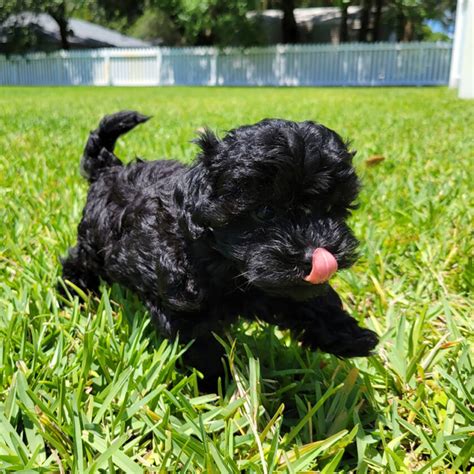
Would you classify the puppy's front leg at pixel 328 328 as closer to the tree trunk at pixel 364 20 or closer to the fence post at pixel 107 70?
the fence post at pixel 107 70

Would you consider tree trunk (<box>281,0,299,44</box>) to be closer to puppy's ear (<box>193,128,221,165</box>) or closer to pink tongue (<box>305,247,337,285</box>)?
puppy's ear (<box>193,128,221,165</box>)

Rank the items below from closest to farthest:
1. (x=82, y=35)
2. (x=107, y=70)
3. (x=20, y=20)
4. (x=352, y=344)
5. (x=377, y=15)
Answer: (x=352, y=344), (x=107, y=70), (x=377, y=15), (x=20, y=20), (x=82, y=35)

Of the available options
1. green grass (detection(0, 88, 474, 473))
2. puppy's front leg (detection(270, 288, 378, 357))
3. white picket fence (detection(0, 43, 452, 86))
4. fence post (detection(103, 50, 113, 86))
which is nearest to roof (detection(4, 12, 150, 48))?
white picket fence (detection(0, 43, 452, 86))

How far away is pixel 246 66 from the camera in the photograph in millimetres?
26203

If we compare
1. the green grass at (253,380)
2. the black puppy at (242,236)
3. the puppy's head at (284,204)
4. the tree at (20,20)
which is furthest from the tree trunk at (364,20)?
the puppy's head at (284,204)

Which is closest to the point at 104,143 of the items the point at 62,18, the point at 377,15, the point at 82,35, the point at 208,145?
the point at 208,145

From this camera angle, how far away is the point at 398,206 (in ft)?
11.3

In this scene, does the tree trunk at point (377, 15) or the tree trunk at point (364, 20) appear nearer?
the tree trunk at point (377, 15)

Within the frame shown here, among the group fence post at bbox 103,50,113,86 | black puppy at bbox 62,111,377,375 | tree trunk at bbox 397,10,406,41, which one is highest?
tree trunk at bbox 397,10,406,41

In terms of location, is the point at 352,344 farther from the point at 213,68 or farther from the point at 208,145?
the point at 213,68

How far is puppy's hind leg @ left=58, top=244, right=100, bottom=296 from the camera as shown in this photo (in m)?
2.50

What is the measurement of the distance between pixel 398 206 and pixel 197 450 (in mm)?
2419

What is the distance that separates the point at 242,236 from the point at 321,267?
0.26 m

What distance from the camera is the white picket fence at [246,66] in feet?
77.9
